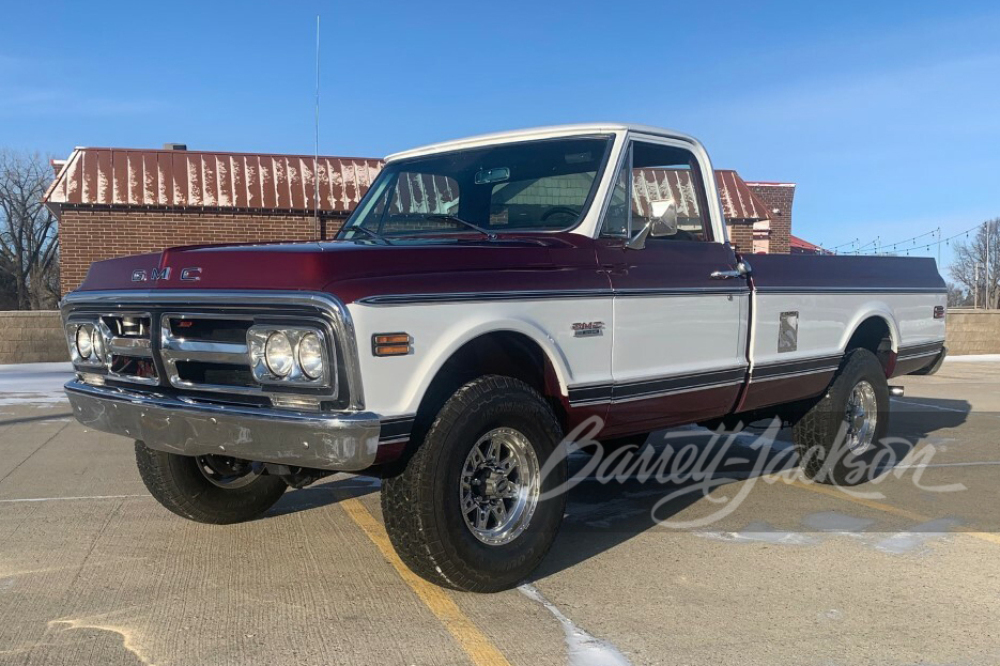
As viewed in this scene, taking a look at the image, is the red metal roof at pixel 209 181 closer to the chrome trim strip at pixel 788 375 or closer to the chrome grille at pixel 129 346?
the chrome trim strip at pixel 788 375

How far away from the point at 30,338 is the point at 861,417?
44.7 ft

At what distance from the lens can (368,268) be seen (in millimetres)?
3443

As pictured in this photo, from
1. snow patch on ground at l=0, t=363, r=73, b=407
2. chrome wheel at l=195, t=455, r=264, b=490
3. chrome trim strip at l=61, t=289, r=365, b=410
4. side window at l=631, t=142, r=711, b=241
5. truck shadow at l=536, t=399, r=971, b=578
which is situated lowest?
truck shadow at l=536, t=399, r=971, b=578

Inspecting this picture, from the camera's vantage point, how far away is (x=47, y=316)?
1527 centimetres

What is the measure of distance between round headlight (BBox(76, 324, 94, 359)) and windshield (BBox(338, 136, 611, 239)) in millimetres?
1501

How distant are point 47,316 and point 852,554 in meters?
14.4

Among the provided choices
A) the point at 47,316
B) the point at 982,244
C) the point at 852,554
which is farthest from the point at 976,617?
the point at 982,244

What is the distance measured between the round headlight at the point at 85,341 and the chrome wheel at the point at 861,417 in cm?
478

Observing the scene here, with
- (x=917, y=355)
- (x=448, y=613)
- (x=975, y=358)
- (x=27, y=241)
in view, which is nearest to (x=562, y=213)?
(x=448, y=613)

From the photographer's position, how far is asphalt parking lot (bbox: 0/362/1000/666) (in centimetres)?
333

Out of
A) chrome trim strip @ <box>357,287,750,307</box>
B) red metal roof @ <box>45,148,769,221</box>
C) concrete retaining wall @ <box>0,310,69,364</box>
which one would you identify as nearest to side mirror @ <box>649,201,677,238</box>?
chrome trim strip @ <box>357,287,750,307</box>

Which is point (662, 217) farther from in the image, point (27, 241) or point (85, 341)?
point (27, 241)

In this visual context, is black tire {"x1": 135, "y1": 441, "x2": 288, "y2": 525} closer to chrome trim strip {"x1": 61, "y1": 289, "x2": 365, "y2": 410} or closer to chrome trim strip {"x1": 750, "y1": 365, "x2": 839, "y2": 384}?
chrome trim strip {"x1": 61, "y1": 289, "x2": 365, "y2": 410}

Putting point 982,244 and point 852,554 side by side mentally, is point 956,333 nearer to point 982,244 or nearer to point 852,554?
point 852,554
